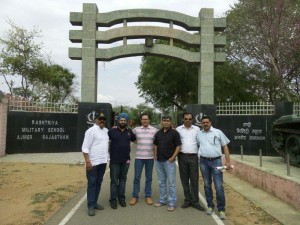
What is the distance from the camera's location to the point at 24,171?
12.1 meters

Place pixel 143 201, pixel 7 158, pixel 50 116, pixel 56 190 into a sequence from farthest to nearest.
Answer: pixel 50 116
pixel 7 158
pixel 56 190
pixel 143 201

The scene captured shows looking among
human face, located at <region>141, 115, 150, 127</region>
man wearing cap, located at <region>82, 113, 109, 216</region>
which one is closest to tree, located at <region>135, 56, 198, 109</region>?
human face, located at <region>141, 115, 150, 127</region>

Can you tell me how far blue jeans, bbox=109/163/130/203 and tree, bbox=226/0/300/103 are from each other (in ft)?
56.1

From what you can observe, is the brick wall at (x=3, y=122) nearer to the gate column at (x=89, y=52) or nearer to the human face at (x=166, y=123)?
the gate column at (x=89, y=52)

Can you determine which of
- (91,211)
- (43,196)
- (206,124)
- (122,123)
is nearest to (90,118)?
(43,196)

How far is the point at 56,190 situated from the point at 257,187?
510 centimetres

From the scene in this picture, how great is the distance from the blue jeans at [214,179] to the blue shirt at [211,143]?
14 cm

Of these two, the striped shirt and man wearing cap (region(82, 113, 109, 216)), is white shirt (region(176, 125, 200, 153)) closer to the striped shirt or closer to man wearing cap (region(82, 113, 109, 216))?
the striped shirt

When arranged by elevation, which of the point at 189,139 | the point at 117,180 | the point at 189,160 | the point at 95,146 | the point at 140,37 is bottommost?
the point at 117,180

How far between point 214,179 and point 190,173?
0.53 m

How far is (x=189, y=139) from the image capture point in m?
7.18

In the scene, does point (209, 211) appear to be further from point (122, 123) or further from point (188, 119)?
point (122, 123)

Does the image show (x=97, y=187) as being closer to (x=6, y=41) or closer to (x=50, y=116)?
(x=50, y=116)

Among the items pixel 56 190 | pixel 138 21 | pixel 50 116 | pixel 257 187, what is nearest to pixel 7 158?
pixel 50 116
